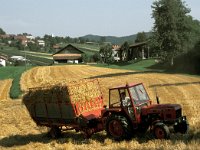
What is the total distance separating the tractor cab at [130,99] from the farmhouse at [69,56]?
103277 millimetres

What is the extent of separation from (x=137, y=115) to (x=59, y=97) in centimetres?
341

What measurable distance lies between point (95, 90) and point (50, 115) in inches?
82.8

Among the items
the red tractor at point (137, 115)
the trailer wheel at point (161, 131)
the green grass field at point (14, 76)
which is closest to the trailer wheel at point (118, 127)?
the red tractor at point (137, 115)

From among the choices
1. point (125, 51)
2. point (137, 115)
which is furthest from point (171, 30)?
point (125, 51)

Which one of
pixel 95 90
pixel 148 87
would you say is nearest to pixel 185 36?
pixel 148 87

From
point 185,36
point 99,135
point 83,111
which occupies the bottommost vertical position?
point 99,135

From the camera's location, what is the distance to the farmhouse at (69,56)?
119 m

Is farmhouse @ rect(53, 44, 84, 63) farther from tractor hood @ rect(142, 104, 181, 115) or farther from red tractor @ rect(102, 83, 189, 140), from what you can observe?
tractor hood @ rect(142, 104, 181, 115)

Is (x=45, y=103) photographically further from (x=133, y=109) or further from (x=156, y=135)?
(x=156, y=135)

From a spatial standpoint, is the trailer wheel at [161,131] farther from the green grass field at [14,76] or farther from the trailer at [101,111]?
the green grass field at [14,76]

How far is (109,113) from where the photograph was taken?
1454cm

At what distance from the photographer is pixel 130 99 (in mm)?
13617

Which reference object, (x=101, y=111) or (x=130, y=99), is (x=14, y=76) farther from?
(x=130, y=99)

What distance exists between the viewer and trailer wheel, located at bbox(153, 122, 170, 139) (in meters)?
12.7
